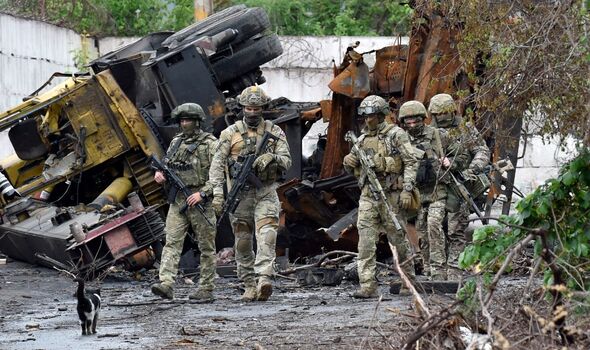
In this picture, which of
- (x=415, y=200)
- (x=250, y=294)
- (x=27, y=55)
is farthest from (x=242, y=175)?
(x=27, y=55)

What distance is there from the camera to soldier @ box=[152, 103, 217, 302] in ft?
40.0

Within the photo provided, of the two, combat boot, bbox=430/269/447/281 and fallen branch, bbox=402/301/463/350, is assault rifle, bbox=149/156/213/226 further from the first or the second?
fallen branch, bbox=402/301/463/350

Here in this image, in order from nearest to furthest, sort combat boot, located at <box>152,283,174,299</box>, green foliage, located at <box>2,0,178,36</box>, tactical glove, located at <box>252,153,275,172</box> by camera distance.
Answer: tactical glove, located at <box>252,153,275,172</box> → combat boot, located at <box>152,283,174,299</box> → green foliage, located at <box>2,0,178,36</box>

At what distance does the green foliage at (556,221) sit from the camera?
7.64 metres

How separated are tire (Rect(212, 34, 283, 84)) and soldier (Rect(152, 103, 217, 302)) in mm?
3860

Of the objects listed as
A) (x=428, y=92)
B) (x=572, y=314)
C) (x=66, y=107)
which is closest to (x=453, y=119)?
(x=428, y=92)

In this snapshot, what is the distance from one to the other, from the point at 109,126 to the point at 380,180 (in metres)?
5.04

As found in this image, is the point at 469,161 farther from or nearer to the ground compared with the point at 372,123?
nearer to the ground

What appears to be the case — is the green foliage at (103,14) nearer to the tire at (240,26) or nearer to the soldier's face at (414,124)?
the tire at (240,26)

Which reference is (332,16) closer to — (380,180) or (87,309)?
(380,180)

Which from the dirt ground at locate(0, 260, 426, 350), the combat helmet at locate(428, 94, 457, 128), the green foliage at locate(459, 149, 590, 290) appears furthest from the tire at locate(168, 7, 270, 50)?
the green foliage at locate(459, 149, 590, 290)

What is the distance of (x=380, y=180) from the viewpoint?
39.7 feet

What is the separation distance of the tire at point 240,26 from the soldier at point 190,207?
4.22m

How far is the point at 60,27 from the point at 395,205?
15215 mm
